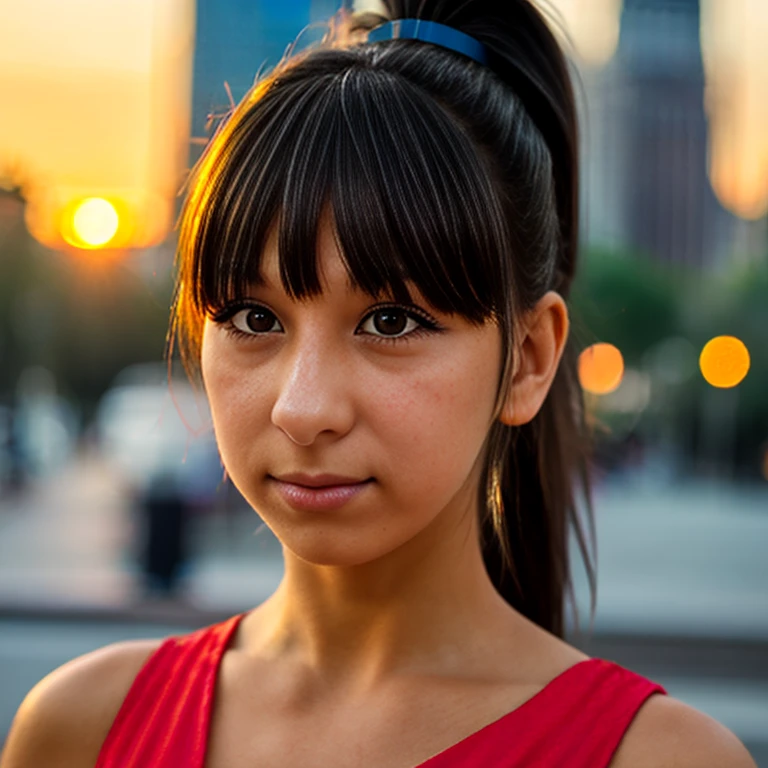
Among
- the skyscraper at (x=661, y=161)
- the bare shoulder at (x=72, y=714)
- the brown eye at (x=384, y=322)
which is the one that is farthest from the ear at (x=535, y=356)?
the skyscraper at (x=661, y=161)

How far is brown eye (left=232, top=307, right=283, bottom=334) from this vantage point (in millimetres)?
1304

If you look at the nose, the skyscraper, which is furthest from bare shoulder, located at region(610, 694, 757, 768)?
the skyscraper

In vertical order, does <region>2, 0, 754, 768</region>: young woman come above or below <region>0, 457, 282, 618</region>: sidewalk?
above

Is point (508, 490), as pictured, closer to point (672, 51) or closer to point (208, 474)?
point (208, 474)

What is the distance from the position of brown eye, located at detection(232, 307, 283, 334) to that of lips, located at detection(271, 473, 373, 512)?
0.61 feet

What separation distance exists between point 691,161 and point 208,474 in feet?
179

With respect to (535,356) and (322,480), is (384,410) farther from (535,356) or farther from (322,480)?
(535,356)

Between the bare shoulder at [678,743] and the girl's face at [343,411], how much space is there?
356 millimetres

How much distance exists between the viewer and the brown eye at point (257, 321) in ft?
4.28

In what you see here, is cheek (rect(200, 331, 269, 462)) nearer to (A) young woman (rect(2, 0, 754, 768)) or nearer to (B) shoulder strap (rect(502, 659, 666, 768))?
(A) young woman (rect(2, 0, 754, 768))

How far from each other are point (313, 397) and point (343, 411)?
0.12 feet

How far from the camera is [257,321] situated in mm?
1311

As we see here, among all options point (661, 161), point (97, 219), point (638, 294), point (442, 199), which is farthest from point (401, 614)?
point (661, 161)

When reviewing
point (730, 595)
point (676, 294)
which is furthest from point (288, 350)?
point (676, 294)
